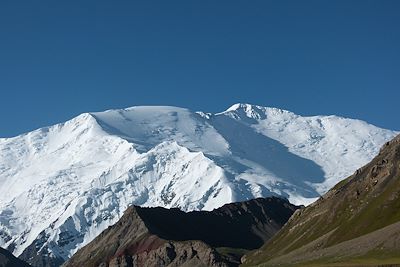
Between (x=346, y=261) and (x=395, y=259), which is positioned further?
(x=346, y=261)

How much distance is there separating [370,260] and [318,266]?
12058 mm

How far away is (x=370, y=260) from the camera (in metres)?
192

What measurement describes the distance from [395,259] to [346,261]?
18.1m

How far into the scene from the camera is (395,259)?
18350cm

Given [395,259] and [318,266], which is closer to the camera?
[395,259]

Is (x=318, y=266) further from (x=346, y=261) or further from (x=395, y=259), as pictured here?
(x=395, y=259)

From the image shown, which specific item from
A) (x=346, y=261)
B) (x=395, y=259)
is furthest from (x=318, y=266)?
(x=395, y=259)

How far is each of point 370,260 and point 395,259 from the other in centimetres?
932

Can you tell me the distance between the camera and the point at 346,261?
199750 mm

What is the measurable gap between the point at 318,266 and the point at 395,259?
20152 millimetres

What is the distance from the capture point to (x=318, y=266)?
648 feet
